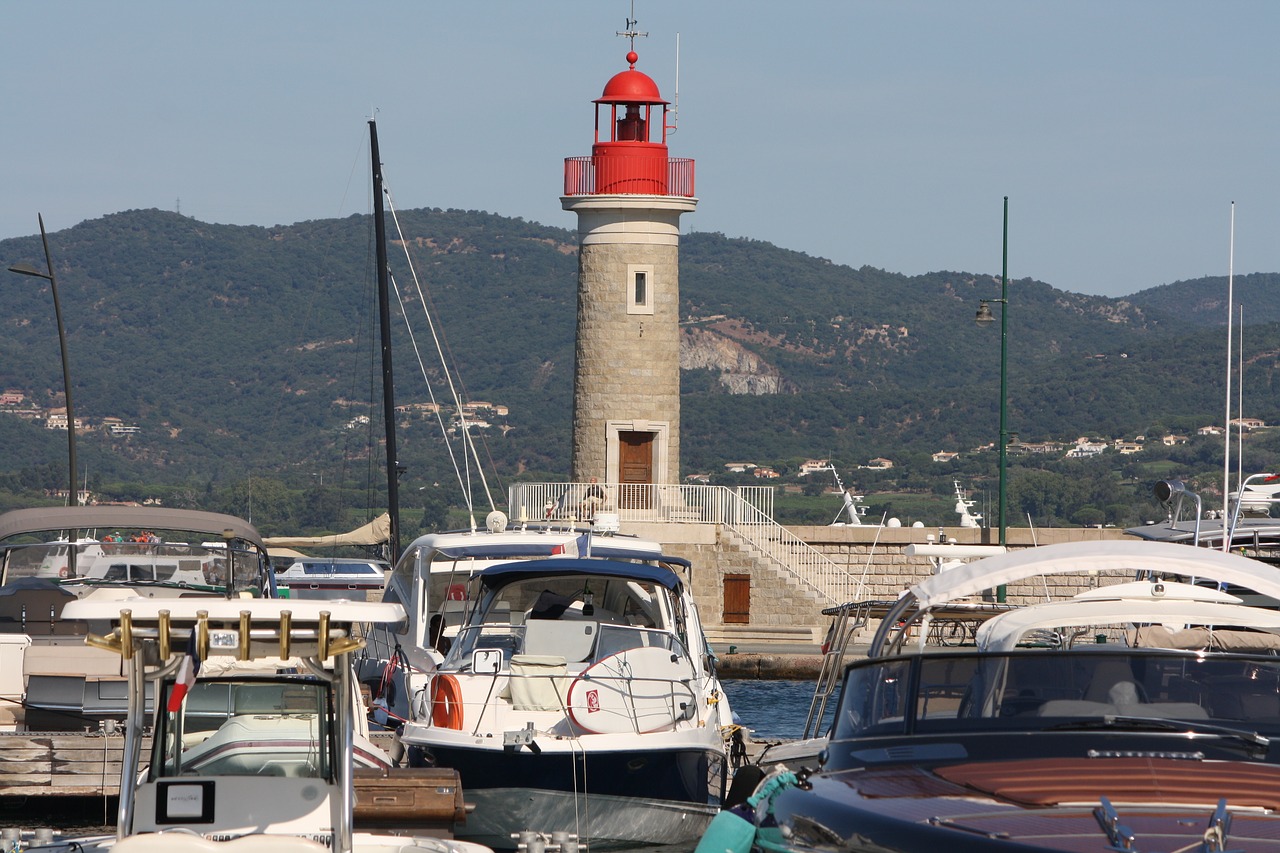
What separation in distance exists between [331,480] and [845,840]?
102212 mm

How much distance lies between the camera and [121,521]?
58.3 ft

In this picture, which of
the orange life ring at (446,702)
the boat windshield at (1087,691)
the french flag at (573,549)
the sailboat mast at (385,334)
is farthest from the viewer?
the sailboat mast at (385,334)

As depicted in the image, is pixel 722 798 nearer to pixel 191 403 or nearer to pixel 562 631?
pixel 562 631

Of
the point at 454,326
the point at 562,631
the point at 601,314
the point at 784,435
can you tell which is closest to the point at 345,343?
the point at 454,326

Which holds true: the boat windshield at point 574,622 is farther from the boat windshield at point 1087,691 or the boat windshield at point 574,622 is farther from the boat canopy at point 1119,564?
the boat windshield at point 1087,691

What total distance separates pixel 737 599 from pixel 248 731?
26208 millimetres

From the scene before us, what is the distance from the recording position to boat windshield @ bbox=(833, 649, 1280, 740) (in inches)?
282

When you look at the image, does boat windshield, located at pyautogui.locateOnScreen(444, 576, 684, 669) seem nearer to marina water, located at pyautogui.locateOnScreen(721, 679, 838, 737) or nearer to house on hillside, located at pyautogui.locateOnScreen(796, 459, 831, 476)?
marina water, located at pyautogui.locateOnScreen(721, 679, 838, 737)

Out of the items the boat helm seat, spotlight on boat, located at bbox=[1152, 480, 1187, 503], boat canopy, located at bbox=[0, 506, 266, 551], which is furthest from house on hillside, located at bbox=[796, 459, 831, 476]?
the boat helm seat

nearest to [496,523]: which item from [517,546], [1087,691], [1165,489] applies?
[517,546]

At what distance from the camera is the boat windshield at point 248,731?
877 cm

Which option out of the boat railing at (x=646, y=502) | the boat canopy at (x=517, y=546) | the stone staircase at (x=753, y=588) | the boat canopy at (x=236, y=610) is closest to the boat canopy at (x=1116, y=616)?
the boat canopy at (x=236, y=610)

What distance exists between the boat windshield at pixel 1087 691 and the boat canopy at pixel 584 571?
8397 mm

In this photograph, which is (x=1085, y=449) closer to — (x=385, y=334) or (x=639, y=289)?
(x=639, y=289)
